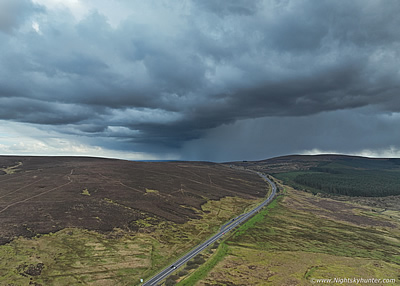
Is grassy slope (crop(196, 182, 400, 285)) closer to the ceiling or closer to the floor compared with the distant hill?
closer to the floor

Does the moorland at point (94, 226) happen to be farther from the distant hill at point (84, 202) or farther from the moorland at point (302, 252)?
the moorland at point (302, 252)

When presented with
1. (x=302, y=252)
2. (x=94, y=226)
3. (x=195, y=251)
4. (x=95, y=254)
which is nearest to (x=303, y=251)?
(x=302, y=252)

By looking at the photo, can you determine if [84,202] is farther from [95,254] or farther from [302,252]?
[302,252]

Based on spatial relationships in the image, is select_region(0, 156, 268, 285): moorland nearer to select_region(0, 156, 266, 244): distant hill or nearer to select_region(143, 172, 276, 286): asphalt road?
select_region(0, 156, 266, 244): distant hill

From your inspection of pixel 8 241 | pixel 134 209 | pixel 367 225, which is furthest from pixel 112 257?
pixel 367 225

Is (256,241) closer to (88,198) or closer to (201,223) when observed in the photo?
(201,223)

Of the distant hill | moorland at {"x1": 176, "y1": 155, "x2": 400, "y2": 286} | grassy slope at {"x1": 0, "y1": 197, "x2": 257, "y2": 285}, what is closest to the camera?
grassy slope at {"x1": 0, "y1": 197, "x2": 257, "y2": 285}

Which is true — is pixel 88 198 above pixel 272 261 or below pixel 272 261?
above

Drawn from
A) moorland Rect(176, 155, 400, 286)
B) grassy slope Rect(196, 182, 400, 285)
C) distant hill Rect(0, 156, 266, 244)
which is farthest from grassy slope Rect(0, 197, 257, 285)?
grassy slope Rect(196, 182, 400, 285)
